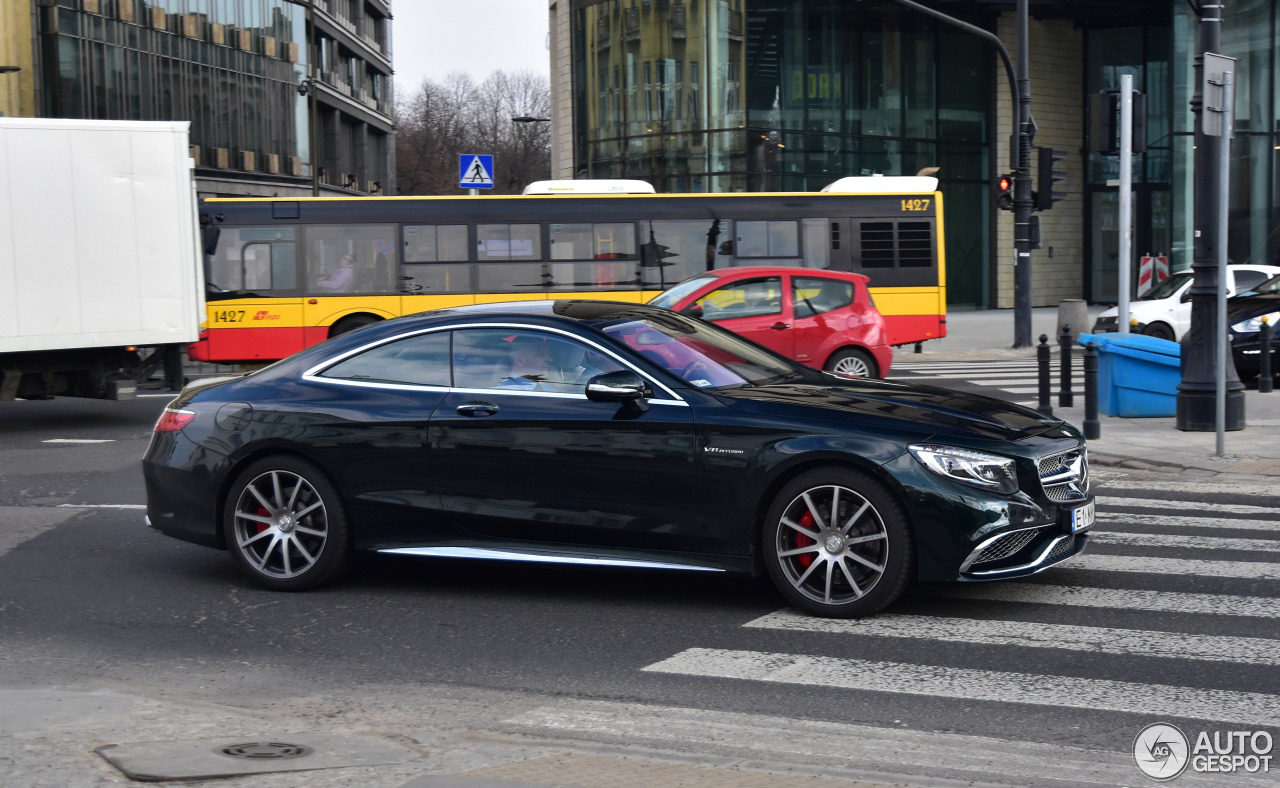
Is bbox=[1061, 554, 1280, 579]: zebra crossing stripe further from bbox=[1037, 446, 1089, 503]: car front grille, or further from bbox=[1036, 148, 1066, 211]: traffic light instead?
bbox=[1036, 148, 1066, 211]: traffic light

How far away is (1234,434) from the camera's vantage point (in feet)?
41.8

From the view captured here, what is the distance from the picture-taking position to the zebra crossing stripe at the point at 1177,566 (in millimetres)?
7098

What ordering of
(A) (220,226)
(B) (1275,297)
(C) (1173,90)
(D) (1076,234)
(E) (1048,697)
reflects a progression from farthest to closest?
(D) (1076,234)
(C) (1173,90)
(A) (220,226)
(B) (1275,297)
(E) (1048,697)

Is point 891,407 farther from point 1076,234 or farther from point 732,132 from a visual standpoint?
point 1076,234

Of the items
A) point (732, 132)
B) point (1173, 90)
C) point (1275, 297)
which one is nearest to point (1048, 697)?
point (1275, 297)

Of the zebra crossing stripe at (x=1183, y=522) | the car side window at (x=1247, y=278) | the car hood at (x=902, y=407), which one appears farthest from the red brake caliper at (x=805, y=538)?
the car side window at (x=1247, y=278)

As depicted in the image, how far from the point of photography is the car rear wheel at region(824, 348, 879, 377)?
16.3 meters

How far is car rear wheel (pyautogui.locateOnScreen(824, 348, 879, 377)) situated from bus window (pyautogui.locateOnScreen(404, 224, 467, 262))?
7.91 meters

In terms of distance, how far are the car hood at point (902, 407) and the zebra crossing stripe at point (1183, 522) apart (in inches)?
90.5

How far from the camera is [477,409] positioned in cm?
670

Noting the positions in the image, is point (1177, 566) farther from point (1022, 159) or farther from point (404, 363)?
point (1022, 159)

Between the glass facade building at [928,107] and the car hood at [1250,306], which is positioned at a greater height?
the glass facade building at [928,107]

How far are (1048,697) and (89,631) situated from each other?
4236 mm

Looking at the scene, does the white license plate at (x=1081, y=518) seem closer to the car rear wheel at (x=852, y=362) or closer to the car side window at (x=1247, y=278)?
the car rear wheel at (x=852, y=362)
